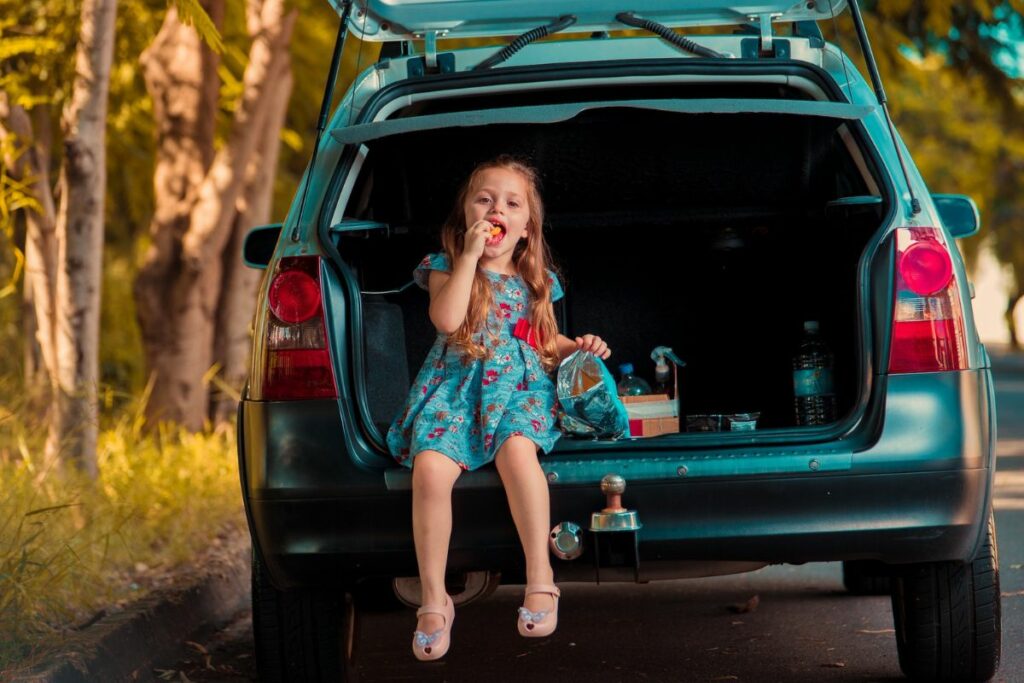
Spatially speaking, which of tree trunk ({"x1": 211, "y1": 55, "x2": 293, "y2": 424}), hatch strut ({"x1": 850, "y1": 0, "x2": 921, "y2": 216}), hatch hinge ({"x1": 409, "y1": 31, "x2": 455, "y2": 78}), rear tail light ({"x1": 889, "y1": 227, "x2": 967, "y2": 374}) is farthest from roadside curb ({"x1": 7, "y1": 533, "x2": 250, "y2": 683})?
tree trunk ({"x1": 211, "y1": 55, "x2": 293, "y2": 424})

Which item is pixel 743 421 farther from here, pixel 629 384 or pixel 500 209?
pixel 500 209

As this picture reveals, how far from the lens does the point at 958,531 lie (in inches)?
148

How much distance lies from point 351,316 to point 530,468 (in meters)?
0.61

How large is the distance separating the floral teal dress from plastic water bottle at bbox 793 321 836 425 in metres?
0.92

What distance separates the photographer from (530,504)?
370 cm

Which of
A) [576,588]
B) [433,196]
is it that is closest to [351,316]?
[433,196]

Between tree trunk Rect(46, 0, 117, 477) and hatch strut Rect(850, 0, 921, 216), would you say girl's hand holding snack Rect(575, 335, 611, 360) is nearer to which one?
hatch strut Rect(850, 0, 921, 216)

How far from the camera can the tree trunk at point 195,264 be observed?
902 centimetres

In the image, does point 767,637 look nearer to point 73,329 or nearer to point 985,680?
point 985,680

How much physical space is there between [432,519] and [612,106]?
3.62ft

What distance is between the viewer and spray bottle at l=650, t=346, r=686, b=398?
198 inches

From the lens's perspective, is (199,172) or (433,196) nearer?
(433,196)

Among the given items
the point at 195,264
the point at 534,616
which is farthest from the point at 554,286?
the point at 195,264

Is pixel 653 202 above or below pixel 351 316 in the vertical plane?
above
